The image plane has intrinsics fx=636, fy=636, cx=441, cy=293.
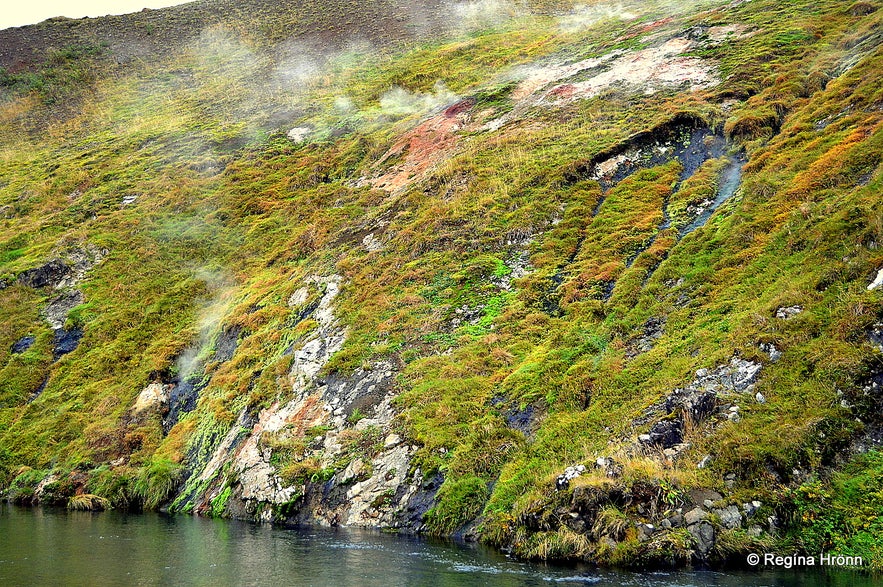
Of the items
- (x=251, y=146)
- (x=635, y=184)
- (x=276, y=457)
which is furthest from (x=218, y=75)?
(x=276, y=457)

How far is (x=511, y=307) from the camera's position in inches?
1298

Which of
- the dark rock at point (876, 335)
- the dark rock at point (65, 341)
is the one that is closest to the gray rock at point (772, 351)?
the dark rock at point (876, 335)

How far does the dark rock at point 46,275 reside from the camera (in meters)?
52.0

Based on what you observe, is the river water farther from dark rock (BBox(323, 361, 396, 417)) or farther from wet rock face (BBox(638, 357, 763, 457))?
dark rock (BBox(323, 361, 396, 417))

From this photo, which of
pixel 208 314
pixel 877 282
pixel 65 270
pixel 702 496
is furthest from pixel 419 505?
pixel 65 270

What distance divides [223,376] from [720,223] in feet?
91.9

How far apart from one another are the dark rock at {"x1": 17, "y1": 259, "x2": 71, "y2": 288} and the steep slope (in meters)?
0.23

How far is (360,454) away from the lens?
88.5 feet

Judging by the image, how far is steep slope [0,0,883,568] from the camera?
735 inches

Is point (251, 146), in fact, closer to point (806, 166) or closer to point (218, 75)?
point (218, 75)

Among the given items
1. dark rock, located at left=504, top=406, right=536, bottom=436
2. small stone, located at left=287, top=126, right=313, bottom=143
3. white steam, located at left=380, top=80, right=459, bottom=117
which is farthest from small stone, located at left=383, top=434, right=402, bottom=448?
small stone, located at left=287, top=126, right=313, bottom=143

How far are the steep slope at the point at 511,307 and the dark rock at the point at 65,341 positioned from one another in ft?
0.68

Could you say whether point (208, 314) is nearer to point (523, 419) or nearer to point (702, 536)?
point (523, 419)

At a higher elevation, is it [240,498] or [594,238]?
[594,238]
